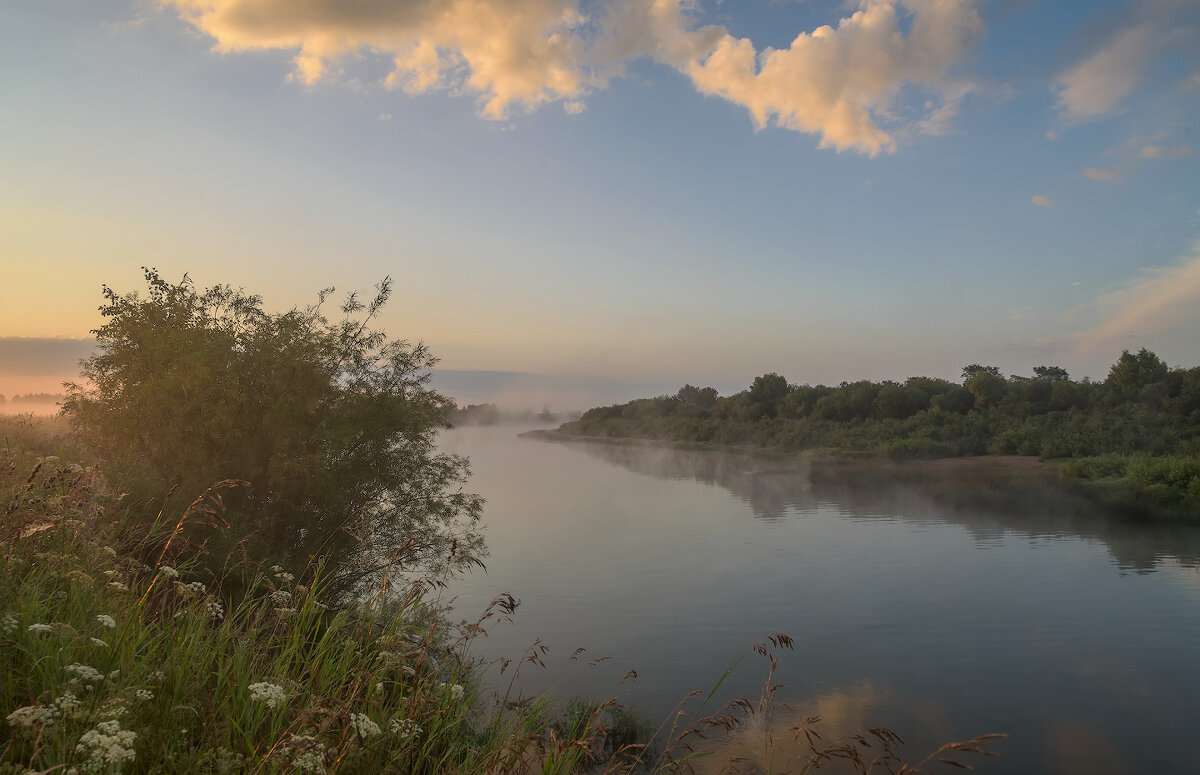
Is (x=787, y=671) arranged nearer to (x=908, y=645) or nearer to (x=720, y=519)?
(x=908, y=645)

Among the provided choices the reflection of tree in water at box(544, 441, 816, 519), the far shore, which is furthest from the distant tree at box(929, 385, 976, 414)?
the reflection of tree in water at box(544, 441, 816, 519)

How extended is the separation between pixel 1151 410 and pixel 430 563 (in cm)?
5069

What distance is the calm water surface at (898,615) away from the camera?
38.8ft

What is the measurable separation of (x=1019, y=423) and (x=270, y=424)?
176 ft

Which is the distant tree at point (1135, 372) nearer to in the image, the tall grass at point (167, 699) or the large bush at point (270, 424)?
the large bush at point (270, 424)

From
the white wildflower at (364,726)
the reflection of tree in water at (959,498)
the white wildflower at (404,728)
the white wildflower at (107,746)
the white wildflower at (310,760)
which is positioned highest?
the white wildflower at (107,746)

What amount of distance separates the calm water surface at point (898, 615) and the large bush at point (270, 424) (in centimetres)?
358

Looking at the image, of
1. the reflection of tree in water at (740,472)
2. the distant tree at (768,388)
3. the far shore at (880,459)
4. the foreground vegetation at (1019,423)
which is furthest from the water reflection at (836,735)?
the distant tree at (768,388)

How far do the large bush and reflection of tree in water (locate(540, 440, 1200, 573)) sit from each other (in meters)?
19.7

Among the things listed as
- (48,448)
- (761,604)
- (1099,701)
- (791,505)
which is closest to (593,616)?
(761,604)

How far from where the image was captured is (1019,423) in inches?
2050

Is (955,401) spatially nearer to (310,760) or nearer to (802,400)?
(802,400)

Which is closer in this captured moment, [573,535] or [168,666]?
[168,666]

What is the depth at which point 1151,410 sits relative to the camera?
46.5 metres
